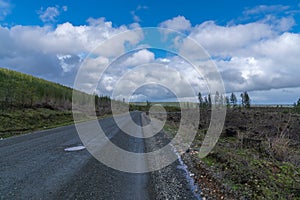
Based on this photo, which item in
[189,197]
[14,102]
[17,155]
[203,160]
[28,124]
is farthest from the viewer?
[14,102]

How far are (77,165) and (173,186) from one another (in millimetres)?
3242

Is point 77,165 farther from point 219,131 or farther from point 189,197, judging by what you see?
point 219,131

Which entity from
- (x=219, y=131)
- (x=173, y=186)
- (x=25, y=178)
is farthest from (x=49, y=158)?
(x=219, y=131)

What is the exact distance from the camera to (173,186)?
523 cm

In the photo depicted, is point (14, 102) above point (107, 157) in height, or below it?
above

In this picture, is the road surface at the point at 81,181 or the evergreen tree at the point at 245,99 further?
the evergreen tree at the point at 245,99

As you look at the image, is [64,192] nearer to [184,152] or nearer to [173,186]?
[173,186]

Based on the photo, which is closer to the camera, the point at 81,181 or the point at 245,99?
the point at 81,181

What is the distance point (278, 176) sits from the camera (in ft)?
18.6

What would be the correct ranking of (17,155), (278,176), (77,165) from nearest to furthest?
(278,176), (77,165), (17,155)

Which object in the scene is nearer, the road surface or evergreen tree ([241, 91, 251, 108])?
the road surface

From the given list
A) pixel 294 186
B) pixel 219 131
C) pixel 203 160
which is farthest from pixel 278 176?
pixel 219 131

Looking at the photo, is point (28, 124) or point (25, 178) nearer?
point (25, 178)

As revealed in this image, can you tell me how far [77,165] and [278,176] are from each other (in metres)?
5.43
